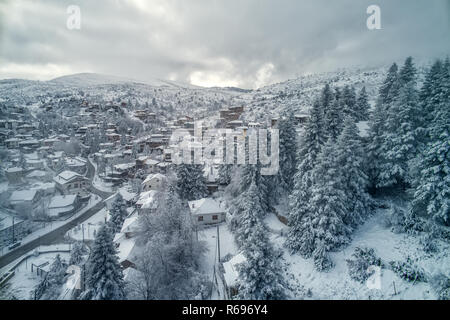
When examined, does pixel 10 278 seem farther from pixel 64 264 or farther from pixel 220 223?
pixel 220 223

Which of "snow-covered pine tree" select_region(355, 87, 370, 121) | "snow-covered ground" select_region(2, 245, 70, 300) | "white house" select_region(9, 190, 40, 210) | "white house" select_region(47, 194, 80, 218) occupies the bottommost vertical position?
"snow-covered ground" select_region(2, 245, 70, 300)

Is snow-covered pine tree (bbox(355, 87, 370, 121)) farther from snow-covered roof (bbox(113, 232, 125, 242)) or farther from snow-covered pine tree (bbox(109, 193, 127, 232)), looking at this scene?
snow-covered pine tree (bbox(109, 193, 127, 232))

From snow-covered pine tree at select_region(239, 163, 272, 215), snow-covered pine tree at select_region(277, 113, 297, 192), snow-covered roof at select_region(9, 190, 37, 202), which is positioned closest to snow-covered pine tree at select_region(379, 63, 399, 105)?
snow-covered pine tree at select_region(277, 113, 297, 192)

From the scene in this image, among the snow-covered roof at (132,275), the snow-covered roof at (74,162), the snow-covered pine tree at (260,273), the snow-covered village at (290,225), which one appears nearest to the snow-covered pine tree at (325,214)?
the snow-covered village at (290,225)

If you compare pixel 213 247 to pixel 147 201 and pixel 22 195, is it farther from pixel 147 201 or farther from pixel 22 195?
pixel 22 195

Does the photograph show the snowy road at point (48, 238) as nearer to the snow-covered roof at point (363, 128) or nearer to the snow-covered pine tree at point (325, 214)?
the snow-covered pine tree at point (325, 214)

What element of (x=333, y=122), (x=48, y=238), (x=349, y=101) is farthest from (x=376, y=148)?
(x=48, y=238)

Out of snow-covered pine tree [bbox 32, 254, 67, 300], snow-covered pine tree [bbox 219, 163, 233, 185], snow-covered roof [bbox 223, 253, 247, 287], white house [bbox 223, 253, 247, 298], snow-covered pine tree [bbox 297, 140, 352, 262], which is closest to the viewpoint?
white house [bbox 223, 253, 247, 298]
